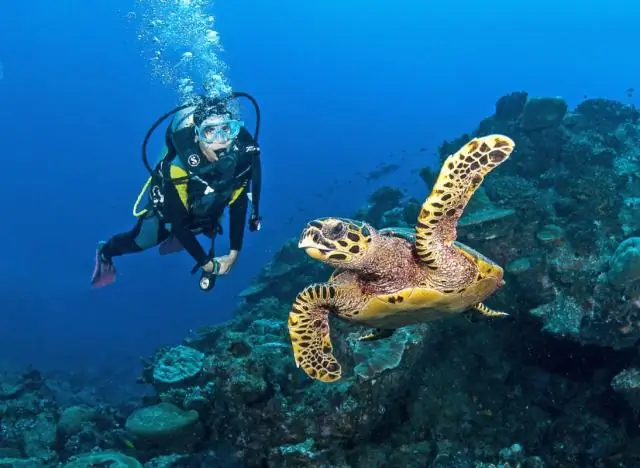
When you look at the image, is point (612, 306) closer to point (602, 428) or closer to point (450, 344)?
point (602, 428)

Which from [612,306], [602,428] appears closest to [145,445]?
[602,428]

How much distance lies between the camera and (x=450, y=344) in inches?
281

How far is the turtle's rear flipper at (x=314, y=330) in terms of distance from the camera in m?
4.36

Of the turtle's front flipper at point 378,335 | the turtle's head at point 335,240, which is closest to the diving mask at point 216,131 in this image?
the turtle's head at point 335,240

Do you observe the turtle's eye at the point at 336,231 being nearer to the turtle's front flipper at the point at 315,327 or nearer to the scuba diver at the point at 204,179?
the turtle's front flipper at the point at 315,327

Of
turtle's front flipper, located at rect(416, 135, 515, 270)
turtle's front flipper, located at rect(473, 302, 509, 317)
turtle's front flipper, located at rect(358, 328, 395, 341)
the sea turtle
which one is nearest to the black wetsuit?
the sea turtle

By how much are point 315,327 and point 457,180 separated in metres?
2.20

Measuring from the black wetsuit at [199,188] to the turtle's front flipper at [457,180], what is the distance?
10.1 feet

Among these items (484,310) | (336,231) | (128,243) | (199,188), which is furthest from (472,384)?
(128,243)

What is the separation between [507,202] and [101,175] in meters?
106

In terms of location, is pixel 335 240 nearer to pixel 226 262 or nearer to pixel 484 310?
pixel 484 310

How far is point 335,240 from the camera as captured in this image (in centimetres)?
366

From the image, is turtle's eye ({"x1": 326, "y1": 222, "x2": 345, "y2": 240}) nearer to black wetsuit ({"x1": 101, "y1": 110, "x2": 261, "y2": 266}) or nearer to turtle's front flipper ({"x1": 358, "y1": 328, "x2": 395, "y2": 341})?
turtle's front flipper ({"x1": 358, "y1": 328, "x2": 395, "y2": 341})

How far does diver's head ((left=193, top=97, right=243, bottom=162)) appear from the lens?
576 cm
